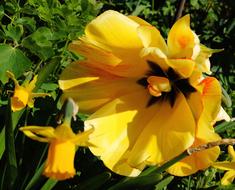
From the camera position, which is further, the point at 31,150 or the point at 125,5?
the point at 125,5

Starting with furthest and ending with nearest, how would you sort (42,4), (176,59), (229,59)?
(229,59) < (42,4) < (176,59)

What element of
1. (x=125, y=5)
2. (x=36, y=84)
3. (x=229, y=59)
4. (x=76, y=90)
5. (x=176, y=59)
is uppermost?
(x=176, y=59)

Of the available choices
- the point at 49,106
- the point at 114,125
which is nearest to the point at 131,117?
the point at 114,125

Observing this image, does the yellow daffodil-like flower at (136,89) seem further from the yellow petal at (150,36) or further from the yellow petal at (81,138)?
the yellow petal at (81,138)

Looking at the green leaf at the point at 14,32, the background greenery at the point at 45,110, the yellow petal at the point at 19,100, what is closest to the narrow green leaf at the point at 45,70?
the background greenery at the point at 45,110

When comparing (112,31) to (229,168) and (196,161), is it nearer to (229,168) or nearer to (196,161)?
(196,161)

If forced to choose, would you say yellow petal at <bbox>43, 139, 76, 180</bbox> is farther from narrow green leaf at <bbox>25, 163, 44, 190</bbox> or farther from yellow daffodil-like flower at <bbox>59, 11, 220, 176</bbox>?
narrow green leaf at <bbox>25, 163, 44, 190</bbox>

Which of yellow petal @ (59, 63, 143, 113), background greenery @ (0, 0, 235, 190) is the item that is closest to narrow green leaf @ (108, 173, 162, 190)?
background greenery @ (0, 0, 235, 190)

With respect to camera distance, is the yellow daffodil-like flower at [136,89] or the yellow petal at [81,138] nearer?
the yellow petal at [81,138]

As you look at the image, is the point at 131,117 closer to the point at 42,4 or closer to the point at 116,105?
the point at 116,105
